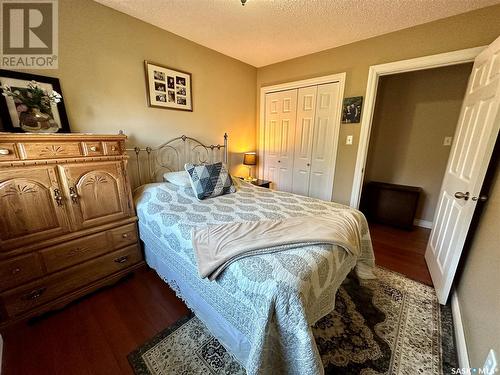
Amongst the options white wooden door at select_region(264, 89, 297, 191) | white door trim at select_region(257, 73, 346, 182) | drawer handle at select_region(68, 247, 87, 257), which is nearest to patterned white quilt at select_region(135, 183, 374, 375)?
drawer handle at select_region(68, 247, 87, 257)

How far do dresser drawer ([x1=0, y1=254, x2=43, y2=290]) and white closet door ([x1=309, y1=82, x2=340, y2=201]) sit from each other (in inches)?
123

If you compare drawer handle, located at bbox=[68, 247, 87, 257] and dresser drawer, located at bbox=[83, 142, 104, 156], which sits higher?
dresser drawer, located at bbox=[83, 142, 104, 156]

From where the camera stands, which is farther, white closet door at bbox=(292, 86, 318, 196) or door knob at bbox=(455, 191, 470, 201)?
white closet door at bbox=(292, 86, 318, 196)

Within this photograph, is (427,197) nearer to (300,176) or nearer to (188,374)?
(300,176)

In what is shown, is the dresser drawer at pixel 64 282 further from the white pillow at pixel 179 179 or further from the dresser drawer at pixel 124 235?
the white pillow at pixel 179 179

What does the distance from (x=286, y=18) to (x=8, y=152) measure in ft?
8.13

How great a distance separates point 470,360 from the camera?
113 cm

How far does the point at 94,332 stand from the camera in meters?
1.42

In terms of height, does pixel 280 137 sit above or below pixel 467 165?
above

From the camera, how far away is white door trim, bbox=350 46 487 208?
6.31 feet

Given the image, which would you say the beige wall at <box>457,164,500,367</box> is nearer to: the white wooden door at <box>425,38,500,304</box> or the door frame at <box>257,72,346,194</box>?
the white wooden door at <box>425,38,500,304</box>

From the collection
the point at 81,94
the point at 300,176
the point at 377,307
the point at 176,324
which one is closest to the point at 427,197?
the point at 300,176

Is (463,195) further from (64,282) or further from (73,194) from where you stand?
(64,282)

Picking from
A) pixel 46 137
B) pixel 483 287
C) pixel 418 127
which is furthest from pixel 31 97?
pixel 418 127
